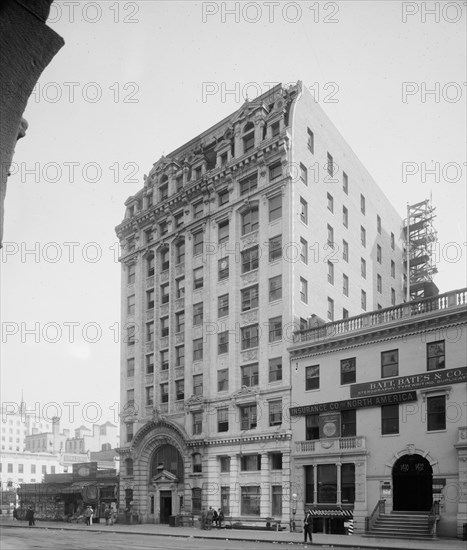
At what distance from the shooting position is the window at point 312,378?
45128 millimetres

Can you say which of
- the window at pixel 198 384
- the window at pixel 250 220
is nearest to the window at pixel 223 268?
the window at pixel 250 220

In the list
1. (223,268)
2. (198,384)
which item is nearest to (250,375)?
(198,384)

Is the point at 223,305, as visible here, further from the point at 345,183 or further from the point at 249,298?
the point at 345,183

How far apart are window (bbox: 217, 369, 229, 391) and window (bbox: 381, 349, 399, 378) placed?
14.1 metres

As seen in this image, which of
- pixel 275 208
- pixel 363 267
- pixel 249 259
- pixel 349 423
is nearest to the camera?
pixel 349 423

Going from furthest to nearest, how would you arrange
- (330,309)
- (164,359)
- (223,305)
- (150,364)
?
1. (150,364)
2. (164,359)
3. (223,305)
4. (330,309)

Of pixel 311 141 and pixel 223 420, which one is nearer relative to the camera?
pixel 223 420

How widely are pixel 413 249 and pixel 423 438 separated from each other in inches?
1429

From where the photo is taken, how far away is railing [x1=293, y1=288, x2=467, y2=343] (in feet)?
127

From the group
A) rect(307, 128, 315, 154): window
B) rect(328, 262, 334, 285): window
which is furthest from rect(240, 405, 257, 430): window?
rect(307, 128, 315, 154): window

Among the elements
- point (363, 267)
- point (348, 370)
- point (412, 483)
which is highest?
point (363, 267)

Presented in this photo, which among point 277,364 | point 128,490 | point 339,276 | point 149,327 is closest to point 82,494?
point 128,490

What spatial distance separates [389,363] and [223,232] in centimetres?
1907

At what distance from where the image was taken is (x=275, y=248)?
50.3 m
